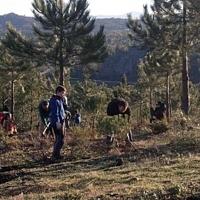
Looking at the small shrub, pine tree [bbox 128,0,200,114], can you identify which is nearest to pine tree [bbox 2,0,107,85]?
pine tree [bbox 128,0,200,114]

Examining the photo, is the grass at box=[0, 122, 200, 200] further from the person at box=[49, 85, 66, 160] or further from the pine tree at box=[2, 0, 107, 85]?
the pine tree at box=[2, 0, 107, 85]

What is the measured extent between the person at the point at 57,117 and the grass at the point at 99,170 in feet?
1.01

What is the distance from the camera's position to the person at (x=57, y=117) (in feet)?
26.2

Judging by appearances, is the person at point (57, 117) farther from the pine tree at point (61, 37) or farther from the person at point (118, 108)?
the pine tree at point (61, 37)

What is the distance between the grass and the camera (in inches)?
184

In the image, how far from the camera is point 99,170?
6.49 m

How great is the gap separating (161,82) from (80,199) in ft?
98.4

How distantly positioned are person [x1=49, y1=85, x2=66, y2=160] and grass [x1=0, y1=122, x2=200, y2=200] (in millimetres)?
306

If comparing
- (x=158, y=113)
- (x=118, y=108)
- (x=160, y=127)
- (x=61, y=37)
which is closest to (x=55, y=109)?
(x=118, y=108)

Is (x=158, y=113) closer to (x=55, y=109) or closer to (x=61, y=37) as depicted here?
(x=55, y=109)

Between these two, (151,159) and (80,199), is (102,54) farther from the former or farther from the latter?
(80,199)

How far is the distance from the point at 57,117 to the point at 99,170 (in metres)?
1.84

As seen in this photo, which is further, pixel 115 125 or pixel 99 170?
pixel 115 125

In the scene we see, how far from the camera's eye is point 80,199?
4477 millimetres
